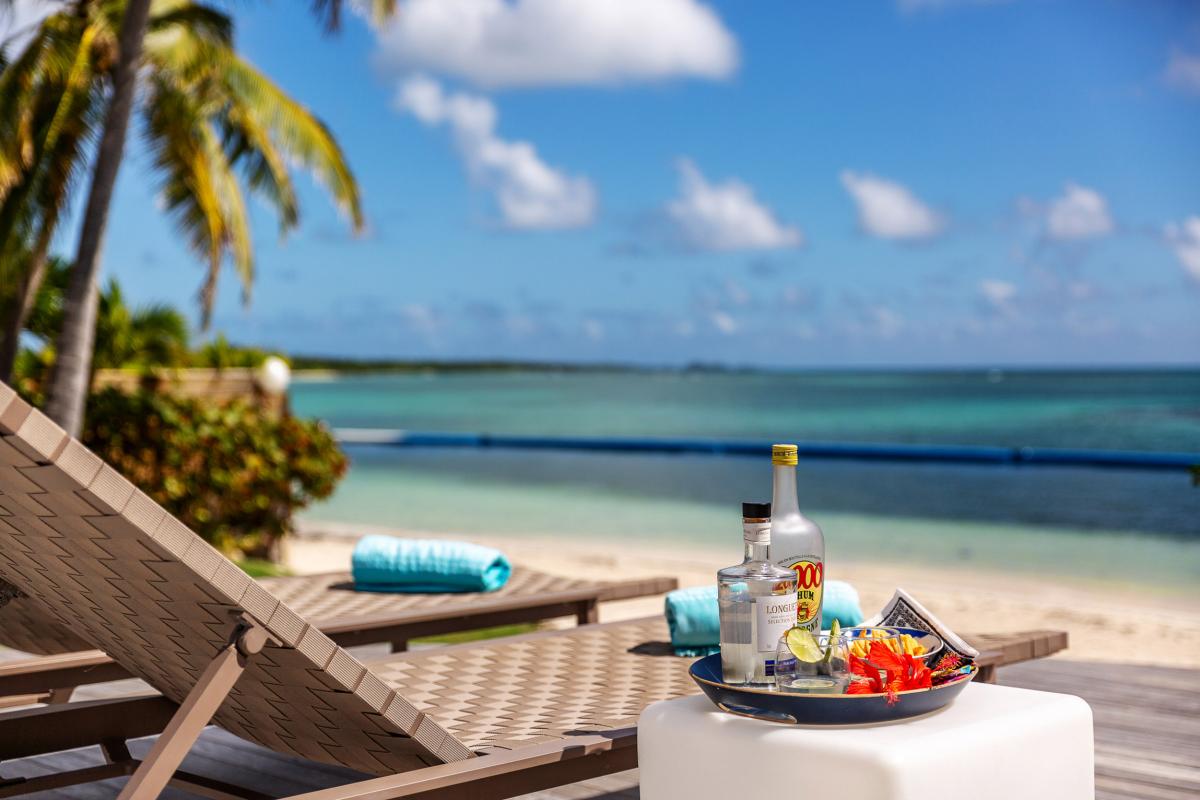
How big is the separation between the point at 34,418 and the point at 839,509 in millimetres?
12948

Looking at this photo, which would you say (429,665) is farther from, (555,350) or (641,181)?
(641,181)

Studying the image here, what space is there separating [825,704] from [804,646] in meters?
0.07

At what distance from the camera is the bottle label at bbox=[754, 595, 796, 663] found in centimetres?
148

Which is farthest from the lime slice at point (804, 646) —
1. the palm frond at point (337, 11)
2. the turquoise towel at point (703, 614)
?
the palm frond at point (337, 11)

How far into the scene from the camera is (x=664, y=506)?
14.3 meters

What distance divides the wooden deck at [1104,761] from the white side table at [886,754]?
1.17 meters

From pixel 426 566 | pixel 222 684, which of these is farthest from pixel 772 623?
pixel 426 566

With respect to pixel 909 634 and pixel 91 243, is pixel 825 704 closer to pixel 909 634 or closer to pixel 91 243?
pixel 909 634

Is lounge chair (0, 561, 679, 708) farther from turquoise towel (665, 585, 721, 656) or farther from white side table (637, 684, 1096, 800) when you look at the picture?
white side table (637, 684, 1096, 800)

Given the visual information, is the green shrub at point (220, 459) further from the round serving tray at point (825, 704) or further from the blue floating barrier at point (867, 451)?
the blue floating barrier at point (867, 451)

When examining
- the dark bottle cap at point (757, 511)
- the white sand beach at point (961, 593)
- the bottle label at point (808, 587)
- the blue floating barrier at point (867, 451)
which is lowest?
the white sand beach at point (961, 593)

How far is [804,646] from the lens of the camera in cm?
143

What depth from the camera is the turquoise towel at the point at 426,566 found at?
333cm

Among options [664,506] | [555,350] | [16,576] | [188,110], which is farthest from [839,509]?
[555,350]
